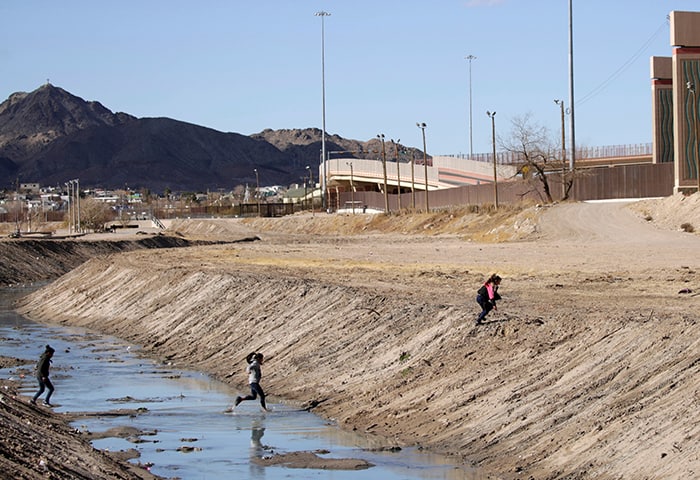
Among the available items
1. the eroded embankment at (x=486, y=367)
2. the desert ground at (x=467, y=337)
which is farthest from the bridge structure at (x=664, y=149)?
the eroded embankment at (x=486, y=367)

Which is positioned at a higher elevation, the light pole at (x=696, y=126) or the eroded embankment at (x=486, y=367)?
the light pole at (x=696, y=126)

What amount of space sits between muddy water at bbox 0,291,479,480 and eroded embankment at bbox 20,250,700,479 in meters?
0.78

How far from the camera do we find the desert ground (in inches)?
699

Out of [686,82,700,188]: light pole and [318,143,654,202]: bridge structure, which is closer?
[686,82,700,188]: light pole

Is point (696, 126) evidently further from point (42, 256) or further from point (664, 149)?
point (42, 256)

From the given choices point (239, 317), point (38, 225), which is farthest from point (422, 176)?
point (239, 317)

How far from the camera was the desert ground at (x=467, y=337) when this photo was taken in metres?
17.8

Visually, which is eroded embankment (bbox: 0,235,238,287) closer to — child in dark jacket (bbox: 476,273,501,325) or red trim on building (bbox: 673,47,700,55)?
red trim on building (bbox: 673,47,700,55)

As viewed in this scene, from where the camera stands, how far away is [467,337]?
80.7 feet

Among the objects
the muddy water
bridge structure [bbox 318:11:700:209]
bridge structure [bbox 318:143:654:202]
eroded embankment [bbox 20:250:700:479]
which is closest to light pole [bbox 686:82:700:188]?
bridge structure [bbox 318:11:700:209]

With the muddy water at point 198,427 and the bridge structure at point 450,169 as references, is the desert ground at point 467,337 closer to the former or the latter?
the muddy water at point 198,427

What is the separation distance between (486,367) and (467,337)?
2061 mm

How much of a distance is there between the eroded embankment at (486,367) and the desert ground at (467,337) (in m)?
0.04

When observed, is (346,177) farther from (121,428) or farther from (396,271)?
(121,428)
